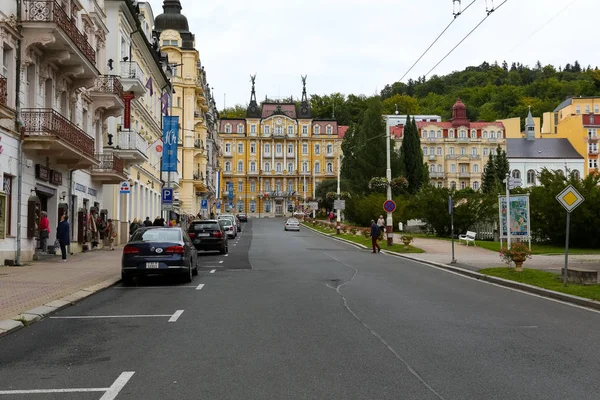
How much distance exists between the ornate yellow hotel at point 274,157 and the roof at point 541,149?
33393mm

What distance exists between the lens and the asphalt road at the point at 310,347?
655cm

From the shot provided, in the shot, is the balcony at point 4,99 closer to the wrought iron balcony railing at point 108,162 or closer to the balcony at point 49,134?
the balcony at point 49,134

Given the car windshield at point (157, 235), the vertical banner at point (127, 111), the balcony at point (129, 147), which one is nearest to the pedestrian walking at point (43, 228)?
the car windshield at point (157, 235)

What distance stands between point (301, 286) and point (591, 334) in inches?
311

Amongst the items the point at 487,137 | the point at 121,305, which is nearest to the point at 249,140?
the point at 487,137

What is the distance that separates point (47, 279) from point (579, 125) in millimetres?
118777

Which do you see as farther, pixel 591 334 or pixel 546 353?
pixel 591 334

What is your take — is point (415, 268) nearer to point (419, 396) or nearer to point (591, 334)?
point (591, 334)

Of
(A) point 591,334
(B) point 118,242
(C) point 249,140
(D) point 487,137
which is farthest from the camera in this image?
(C) point 249,140

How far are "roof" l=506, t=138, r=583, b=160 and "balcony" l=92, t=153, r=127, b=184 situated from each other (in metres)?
96.8

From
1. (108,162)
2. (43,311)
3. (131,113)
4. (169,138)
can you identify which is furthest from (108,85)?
(43,311)

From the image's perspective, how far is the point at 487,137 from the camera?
125312 mm

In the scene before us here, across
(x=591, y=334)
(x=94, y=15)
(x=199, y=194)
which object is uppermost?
(x=94, y=15)

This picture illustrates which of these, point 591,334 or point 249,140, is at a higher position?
point 249,140
